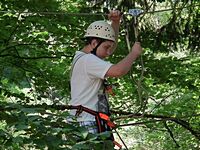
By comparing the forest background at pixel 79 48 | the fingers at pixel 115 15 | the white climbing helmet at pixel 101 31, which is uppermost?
the fingers at pixel 115 15

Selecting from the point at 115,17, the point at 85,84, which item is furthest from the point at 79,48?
the point at 85,84

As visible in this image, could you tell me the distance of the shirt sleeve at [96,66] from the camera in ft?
6.67

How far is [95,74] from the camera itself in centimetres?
207

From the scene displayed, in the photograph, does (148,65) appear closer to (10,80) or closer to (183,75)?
(183,75)

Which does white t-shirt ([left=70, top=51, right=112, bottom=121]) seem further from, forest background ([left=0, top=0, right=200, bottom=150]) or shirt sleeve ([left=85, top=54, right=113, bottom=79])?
forest background ([left=0, top=0, right=200, bottom=150])

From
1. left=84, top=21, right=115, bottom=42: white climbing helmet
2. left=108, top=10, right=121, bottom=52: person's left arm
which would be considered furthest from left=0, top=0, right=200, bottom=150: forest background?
left=84, top=21, right=115, bottom=42: white climbing helmet

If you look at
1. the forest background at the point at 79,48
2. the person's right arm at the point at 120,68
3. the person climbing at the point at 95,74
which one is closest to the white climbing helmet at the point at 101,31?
the person climbing at the point at 95,74

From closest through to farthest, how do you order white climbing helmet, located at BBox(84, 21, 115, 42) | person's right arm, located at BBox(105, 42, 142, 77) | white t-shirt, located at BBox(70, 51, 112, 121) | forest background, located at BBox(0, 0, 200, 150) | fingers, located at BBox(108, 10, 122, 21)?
person's right arm, located at BBox(105, 42, 142, 77) → white t-shirt, located at BBox(70, 51, 112, 121) → white climbing helmet, located at BBox(84, 21, 115, 42) → fingers, located at BBox(108, 10, 122, 21) → forest background, located at BBox(0, 0, 200, 150)

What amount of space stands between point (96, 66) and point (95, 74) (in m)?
0.04

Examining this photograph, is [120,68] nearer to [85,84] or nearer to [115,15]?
[85,84]

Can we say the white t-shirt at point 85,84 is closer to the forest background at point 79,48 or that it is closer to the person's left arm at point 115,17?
the person's left arm at point 115,17

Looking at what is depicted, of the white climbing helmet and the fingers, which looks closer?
the white climbing helmet

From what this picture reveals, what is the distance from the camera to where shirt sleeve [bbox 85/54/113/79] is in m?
2.03

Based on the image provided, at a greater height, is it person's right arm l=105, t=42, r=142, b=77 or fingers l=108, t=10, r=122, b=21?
fingers l=108, t=10, r=122, b=21
